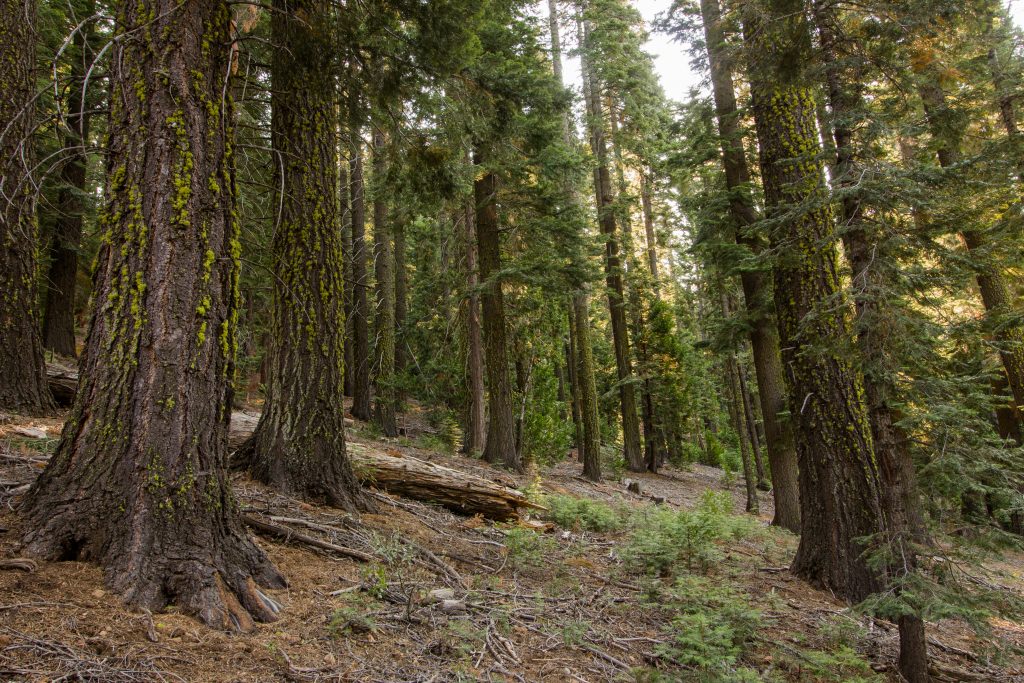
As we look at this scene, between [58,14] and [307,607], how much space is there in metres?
13.0

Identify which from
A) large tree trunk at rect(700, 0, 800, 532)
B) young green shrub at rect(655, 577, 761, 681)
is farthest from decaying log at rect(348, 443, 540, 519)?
large tree trunk at rect(700, 0, 800, 532)

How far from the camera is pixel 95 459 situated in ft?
10.6

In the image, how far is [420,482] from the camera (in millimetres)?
7074

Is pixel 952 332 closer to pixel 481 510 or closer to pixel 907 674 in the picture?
pixel 907 674

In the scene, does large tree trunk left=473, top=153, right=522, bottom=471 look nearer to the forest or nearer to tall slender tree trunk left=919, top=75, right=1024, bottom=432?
the forest

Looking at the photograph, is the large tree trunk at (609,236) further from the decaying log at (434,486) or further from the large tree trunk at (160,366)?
the large tree trunk at (160,366)

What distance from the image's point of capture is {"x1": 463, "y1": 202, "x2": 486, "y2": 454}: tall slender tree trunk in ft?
45.1

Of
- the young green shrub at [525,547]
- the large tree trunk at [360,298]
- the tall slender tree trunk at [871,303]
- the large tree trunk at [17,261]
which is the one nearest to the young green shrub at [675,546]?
the young green shrub at [525,547]

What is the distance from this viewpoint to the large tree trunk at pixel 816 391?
19.0 feet

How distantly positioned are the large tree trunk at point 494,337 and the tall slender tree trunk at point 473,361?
0.84 metres

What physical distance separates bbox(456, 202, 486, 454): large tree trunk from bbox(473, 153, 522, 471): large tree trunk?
845 millimetres

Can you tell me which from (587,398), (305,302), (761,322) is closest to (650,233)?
(587,398)

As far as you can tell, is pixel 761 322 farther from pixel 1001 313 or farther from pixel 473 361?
pixel 473 361

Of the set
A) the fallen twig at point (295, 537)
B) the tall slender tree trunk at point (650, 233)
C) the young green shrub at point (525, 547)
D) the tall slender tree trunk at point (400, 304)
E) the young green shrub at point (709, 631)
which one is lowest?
the young green shrub at point (709, 631)
